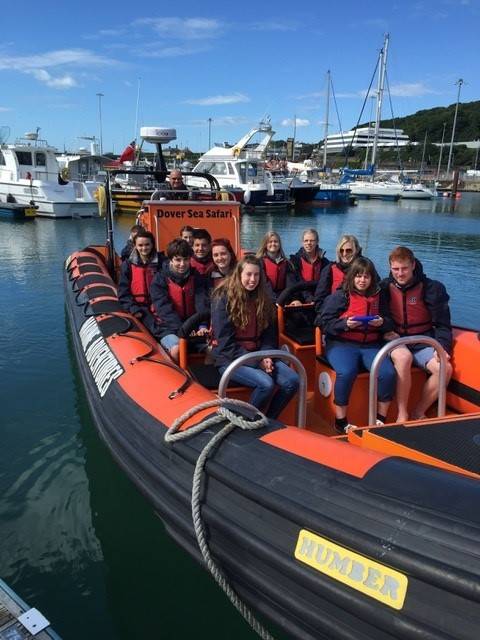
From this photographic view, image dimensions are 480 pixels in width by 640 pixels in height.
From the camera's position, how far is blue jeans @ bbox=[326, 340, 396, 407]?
3.17 meters

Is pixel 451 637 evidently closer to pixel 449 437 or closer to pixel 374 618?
pixel 374 618

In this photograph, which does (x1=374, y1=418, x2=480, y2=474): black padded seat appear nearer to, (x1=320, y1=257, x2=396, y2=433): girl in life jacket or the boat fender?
(x1=320, y1=257, x2=396, y2=433): girl in life jacket

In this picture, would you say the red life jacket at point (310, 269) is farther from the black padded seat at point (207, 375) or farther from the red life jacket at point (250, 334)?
the red life jacket at point (250, 334)

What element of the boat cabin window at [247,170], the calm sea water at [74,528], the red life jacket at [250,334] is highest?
the boat cabin window at [247,170]

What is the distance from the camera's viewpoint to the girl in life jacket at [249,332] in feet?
9.94

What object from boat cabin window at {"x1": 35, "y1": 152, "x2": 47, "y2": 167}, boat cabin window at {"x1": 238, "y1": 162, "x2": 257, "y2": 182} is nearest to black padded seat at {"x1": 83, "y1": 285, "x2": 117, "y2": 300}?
boat cabin window at {"x1": 35, "y1": 152, "x2": 47, "y2": 167}

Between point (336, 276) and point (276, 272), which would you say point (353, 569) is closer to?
point (336, 276)

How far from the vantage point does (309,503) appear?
5.96 ft

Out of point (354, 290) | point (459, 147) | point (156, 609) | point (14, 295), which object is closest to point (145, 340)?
point (354, 290)

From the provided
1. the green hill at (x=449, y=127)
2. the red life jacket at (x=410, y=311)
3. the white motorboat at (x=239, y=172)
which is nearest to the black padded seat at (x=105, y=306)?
the red life jacket at (x=410, y=311)

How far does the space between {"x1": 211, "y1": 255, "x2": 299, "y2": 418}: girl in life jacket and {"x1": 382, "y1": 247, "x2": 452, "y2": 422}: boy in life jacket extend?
34.4 inches

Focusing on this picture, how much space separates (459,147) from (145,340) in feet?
317

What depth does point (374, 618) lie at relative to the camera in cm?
163

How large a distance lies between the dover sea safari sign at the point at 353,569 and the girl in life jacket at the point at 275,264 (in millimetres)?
3125
